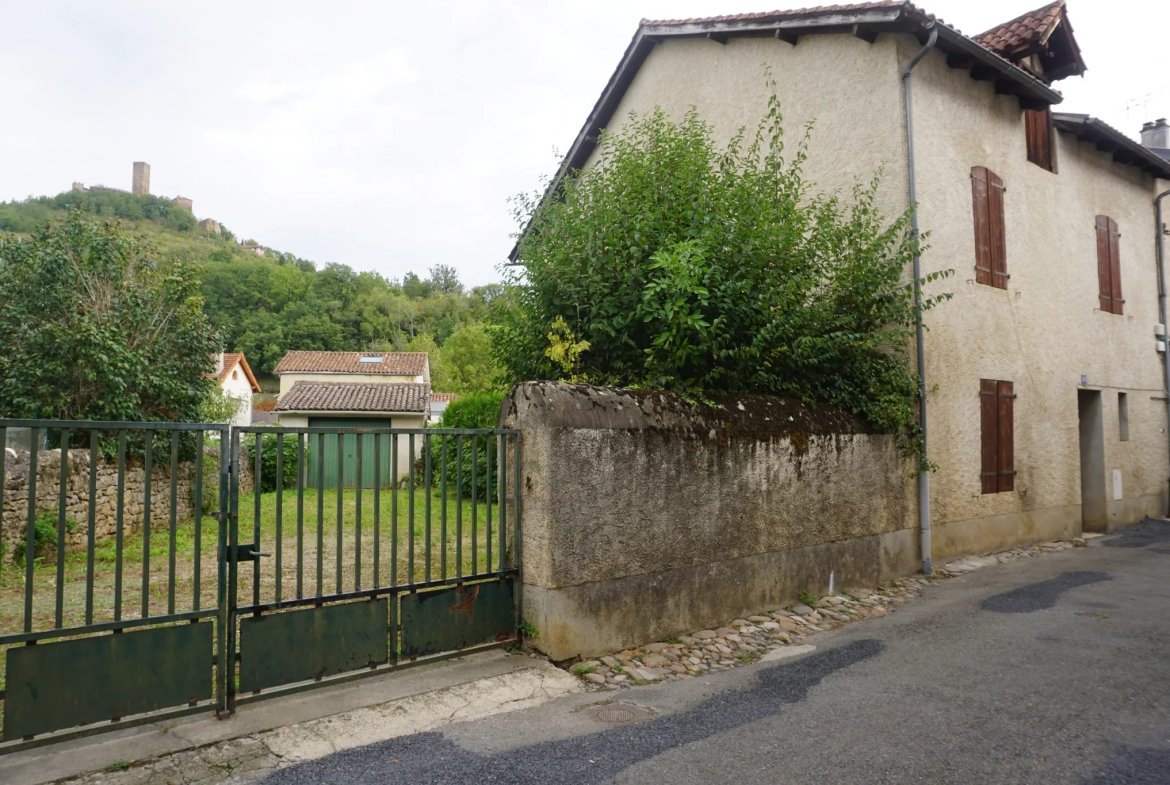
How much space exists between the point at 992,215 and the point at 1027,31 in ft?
10.0

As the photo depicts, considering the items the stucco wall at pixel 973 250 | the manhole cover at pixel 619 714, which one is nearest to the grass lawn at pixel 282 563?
the manhole cover at pixel 619 714

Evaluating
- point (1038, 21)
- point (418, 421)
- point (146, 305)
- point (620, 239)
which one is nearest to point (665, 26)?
point (1038, 21)

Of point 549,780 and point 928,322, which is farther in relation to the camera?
point 928,322

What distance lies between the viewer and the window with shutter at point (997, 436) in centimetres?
1004

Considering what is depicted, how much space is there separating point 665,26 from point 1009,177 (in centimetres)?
571

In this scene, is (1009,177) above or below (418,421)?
above

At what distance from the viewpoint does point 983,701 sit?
15.4 feet

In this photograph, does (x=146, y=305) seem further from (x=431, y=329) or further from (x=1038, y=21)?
(x=431, y=329)

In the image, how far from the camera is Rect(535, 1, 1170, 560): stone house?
9.46 m

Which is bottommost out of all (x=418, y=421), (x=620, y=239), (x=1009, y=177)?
(x=418, y=421)

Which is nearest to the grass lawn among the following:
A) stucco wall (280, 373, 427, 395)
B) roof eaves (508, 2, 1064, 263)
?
roof eaves (508, 2, 1064, 263)

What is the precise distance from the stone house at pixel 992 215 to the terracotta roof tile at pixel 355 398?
12371 millimetres

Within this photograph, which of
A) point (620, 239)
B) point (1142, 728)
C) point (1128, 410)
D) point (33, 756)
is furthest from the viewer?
point (1128, 410)

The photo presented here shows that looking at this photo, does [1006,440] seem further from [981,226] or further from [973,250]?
[981,226]
